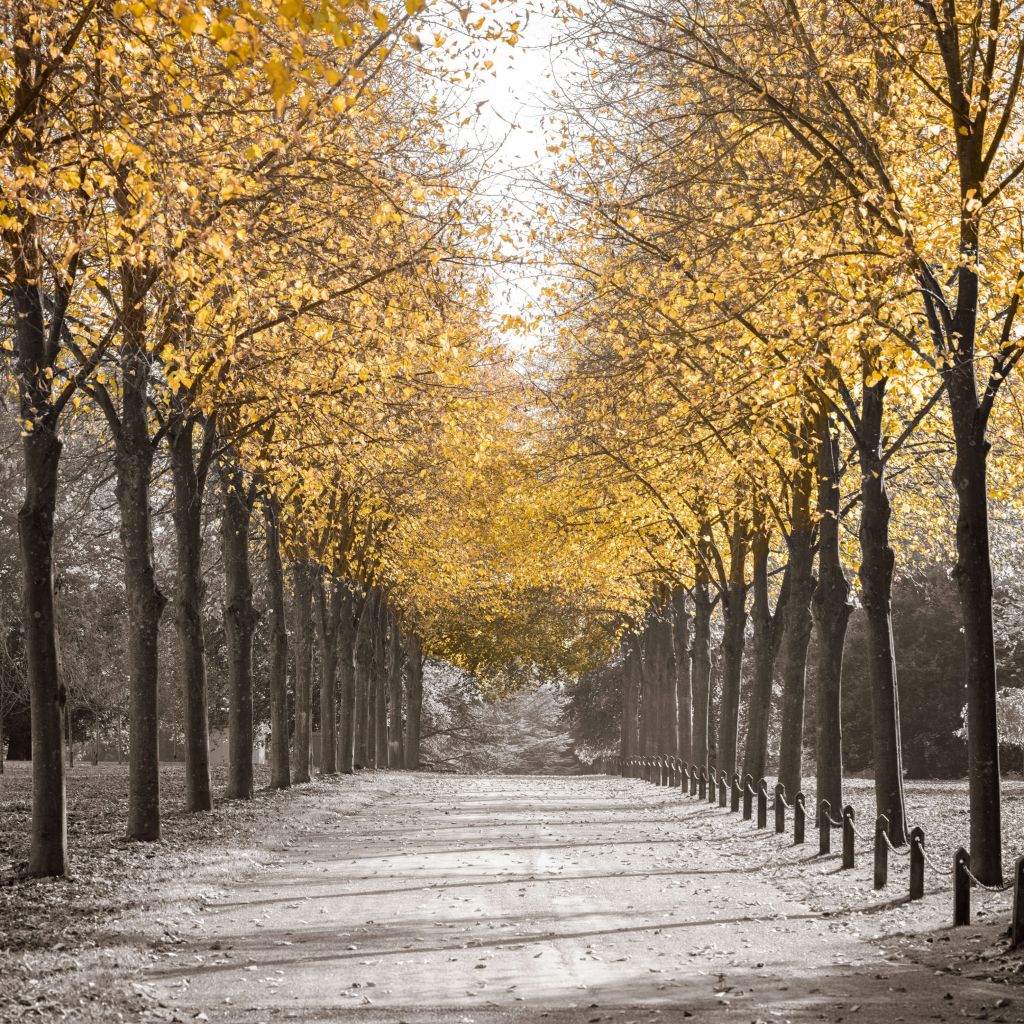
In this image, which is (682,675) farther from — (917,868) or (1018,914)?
(1018,914)

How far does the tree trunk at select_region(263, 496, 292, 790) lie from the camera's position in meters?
26.7

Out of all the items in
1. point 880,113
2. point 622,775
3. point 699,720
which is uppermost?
point 880,113

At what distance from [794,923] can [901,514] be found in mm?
17524

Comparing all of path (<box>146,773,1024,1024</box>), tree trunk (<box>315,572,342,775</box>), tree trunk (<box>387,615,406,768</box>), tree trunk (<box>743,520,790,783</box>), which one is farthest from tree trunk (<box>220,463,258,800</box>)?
tree trunk (<box>387,615,406,768</box>)

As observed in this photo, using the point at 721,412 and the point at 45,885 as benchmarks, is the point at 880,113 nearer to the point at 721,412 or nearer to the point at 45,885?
the point at 721,412

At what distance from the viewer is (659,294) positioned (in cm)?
1712

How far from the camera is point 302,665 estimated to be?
Result: 31.3m

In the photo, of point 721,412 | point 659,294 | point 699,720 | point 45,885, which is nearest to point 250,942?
point 45,885

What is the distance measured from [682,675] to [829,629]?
704 inches

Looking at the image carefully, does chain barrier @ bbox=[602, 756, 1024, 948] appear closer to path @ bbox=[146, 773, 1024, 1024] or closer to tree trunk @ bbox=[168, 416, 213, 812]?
path @ bbox=[146, 773, 1024, 1024]

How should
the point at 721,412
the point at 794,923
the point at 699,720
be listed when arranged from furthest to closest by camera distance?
the point at 699,720
the point at 721,412
the point at 794,923

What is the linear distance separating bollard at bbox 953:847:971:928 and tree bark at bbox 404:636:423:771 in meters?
46.3

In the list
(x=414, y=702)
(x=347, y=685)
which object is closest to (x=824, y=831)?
(x=347, y=685)

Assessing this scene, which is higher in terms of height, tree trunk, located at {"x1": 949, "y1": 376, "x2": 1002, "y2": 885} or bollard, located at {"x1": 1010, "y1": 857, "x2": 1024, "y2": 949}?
tree trunk, located at {"x1": 949, "y1": 376, "x2": 1002, "y2": 885}
